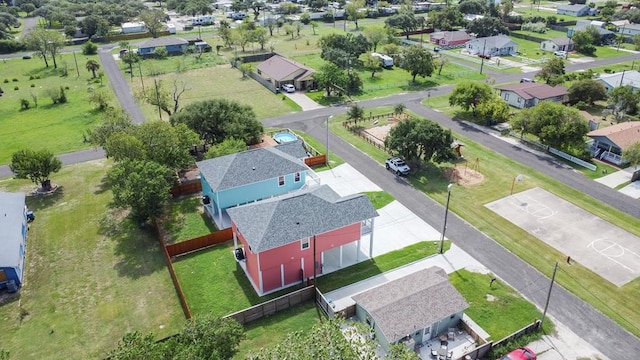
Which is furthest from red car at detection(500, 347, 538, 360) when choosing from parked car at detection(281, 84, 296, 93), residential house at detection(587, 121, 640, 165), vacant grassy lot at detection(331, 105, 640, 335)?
parked car at detection(281, 84, 296, 93)

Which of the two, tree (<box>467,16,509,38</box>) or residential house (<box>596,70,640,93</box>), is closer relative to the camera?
residential house (<box>596,70,640,93</box>)

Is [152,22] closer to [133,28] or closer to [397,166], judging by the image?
[133,28]

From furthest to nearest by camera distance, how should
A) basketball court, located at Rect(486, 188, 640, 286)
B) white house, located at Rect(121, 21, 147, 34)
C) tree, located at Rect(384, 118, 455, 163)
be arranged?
white house, located at Rect(121, 21, 147, 34)
tree, located at Rect(384, 118, 455, 163)
basketball court, located at Rect(486, 188, 640, 286)

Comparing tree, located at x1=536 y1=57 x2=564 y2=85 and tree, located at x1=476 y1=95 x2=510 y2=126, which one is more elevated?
tree, located at x1=536 y1=57 x2=564 y2=85

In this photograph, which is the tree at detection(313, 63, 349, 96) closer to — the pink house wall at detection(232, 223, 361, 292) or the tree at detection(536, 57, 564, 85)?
the tree at detection(536, 57, 564, 85)

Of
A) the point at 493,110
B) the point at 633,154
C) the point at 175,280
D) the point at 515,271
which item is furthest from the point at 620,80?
the point at 175,280

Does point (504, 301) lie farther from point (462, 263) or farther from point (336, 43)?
point (336, 43)
